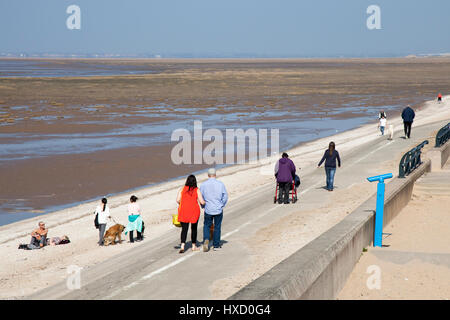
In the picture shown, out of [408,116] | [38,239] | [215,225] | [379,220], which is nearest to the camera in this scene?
[379,220]

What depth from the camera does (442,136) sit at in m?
20.8

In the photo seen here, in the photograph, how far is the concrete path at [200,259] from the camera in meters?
9.30

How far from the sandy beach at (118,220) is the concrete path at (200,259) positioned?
0.20 meters

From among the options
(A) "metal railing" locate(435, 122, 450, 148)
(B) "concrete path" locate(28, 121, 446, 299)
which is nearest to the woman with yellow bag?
(B) "concrete path" locate(28, 121, 446, 299)

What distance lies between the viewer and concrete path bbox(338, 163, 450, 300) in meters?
8.30

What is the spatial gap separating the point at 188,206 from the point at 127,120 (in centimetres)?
3440

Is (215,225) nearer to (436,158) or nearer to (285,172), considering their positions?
(285,172)

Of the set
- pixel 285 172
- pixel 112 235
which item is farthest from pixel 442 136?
pixel 112 235

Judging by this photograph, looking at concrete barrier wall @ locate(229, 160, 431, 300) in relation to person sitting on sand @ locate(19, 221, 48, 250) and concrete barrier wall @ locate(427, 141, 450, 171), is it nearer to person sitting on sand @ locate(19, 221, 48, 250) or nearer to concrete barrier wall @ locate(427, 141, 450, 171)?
concrete barrier wall @ locate(427, 141, 450, 171)

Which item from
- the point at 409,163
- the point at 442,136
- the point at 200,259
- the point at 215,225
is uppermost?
the point at 442,136

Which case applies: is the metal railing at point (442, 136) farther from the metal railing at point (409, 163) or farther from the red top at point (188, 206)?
the red top at point (188, 206)

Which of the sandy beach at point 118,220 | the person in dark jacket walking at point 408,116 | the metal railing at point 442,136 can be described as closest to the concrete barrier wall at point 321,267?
the sandy beach at point 118,220

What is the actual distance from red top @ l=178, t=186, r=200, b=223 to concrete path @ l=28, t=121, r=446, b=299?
68cm

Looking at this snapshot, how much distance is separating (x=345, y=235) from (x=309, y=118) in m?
38.0
